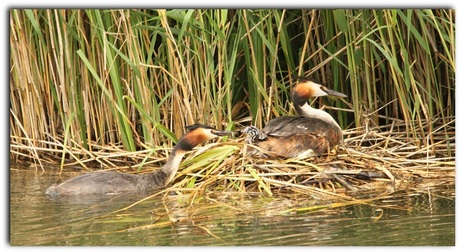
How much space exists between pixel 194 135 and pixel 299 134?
0.66 metres

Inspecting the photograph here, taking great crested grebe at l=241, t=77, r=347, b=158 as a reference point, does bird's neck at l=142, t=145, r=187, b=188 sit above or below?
below

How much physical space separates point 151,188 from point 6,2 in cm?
149

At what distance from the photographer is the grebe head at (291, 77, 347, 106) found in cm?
787

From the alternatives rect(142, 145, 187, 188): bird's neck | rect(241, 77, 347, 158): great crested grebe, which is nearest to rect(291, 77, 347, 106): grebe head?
rect(241, 77, 347, 158): great crested grebe

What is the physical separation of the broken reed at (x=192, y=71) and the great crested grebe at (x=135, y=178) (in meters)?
0.19

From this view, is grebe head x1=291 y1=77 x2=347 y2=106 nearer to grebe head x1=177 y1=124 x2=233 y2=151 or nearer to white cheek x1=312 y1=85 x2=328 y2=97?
white cheek x1=312 y1=85 x2=328 y2=97

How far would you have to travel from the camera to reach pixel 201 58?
753 centimetres

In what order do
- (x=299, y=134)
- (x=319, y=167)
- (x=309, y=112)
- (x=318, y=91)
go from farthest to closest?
1. (x=309, y=112)
2. (x=318, y=91)
3. (x=299, y=134)
4. (x=319, y=167)

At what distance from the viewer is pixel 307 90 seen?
7.92 m

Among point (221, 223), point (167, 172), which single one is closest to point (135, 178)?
point (167, 172)

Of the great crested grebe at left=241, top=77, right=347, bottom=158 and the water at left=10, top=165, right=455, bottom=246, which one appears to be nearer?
the water at left=10, top=165, right=455, bottom=246

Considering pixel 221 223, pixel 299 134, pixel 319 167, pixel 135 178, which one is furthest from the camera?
pixel 299 134

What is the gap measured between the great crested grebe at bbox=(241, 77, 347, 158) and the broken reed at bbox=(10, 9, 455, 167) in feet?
0.41

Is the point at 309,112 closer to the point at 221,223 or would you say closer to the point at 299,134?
the point at 299,134
